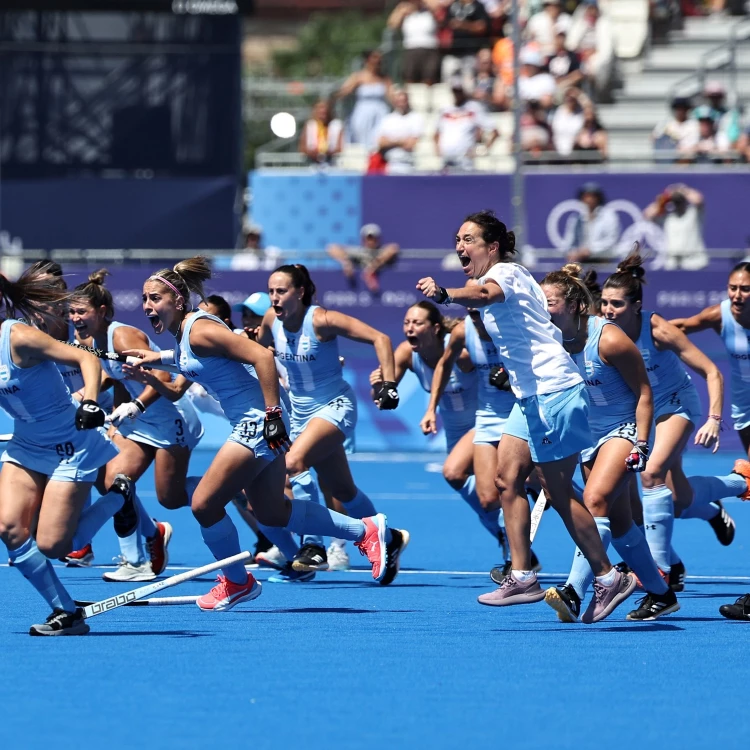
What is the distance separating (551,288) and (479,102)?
1528 cm

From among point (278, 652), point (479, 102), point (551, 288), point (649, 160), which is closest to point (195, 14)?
point (479, 102)

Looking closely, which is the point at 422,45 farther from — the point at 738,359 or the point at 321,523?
the point at 321,523

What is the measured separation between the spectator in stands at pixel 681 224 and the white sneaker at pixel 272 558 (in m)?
10.7

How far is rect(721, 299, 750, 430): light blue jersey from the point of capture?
405 inches

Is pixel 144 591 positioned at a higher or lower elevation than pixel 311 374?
lower

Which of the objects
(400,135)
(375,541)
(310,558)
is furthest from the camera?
(400,135)

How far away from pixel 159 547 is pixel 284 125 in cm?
1510

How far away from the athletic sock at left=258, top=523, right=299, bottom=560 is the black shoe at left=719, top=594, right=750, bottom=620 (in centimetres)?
257

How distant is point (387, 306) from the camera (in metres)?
19.8

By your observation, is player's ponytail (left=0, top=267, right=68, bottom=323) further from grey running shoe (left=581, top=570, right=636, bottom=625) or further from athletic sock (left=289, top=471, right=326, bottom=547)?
grey running shoe (left=581, top=570, right=636, bottom=625)

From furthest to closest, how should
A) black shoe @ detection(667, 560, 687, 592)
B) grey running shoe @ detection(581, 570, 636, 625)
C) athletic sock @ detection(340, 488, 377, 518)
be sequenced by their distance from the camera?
athletic sock @ detection(340, 488, 377, 518)
black shoe @ detection(667, 560, 687, 592)
grey running shoe @ detection(581, 570, 636, 625)

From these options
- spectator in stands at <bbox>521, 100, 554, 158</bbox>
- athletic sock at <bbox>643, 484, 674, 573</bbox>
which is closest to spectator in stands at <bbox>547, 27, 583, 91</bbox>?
spectator in stands at <bbox>521, 100, 554, 158</bbox>

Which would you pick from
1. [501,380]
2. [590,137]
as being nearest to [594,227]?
[590,137]

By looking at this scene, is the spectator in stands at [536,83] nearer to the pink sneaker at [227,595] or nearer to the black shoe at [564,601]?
the pink sneaker at [227,595]
